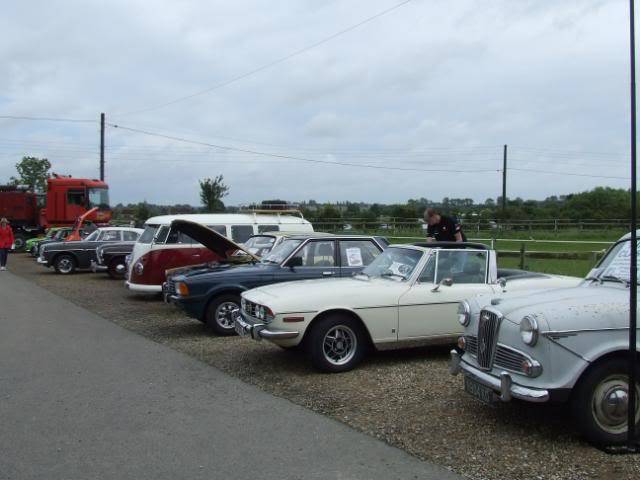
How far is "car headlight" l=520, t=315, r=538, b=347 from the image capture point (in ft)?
15.6

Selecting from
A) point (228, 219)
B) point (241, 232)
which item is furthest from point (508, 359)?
point (228, 219)

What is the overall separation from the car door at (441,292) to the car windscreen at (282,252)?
2661mm

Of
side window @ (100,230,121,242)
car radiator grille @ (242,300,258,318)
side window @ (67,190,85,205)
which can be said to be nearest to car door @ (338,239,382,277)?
car radiator grille @ (242,300,258,318)

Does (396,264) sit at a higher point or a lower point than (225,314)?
higher

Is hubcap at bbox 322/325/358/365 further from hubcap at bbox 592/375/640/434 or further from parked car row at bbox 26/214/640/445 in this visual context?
hubcap at bbox 592/375/640/434

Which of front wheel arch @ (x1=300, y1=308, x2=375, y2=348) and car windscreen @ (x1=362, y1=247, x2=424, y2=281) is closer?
front wheel arch @ (x1=300, y1=308, x2=375, y2=348)

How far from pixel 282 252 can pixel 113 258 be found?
11.2 metres

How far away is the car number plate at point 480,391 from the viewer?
509cm

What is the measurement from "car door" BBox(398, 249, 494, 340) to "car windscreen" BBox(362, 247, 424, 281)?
19cm

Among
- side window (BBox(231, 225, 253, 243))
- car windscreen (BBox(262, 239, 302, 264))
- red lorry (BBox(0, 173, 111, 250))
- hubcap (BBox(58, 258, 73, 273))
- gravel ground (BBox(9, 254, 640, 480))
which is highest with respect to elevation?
red lorry (BBox(0, 173, 111, 250))

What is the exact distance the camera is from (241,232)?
47.8 feet

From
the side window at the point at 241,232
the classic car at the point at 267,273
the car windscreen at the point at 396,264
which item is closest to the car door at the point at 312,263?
the classic car at the point at 267,273

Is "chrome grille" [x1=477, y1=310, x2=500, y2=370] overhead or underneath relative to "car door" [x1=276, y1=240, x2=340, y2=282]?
underneath

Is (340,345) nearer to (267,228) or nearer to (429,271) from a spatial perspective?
(429,271)
